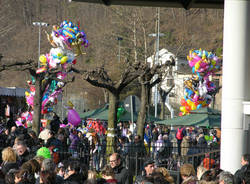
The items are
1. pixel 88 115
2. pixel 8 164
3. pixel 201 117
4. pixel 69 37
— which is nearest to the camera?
pixel 8 164

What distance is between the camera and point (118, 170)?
836cm

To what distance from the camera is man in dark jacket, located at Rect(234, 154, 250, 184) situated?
7.58 meters

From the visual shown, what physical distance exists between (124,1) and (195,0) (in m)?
1.65

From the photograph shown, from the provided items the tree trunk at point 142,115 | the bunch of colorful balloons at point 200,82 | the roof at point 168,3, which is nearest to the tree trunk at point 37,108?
the tree trunk at point 142,115

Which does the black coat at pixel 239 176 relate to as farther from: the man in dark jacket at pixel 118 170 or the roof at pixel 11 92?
the roof at pixel 11 92

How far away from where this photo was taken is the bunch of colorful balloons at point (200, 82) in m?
26.4

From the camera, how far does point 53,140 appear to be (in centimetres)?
1298

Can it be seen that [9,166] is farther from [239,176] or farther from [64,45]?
[64,45]

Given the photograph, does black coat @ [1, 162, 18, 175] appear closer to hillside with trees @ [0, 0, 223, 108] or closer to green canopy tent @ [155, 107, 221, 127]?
green canopy tent @ [155, 107, 221, 127]

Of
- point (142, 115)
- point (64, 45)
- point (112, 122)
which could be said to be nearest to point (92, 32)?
point (64, 45)

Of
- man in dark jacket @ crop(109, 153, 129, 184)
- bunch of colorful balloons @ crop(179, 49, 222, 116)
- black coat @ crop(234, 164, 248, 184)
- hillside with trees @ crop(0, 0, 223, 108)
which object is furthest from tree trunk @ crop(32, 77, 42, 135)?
hillside with trees @ crop(0, 0, 223, 108)

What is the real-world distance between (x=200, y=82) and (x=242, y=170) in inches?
780

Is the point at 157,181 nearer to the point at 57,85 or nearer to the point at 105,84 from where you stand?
the point at 105,84

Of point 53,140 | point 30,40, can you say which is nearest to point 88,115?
point 53,140
